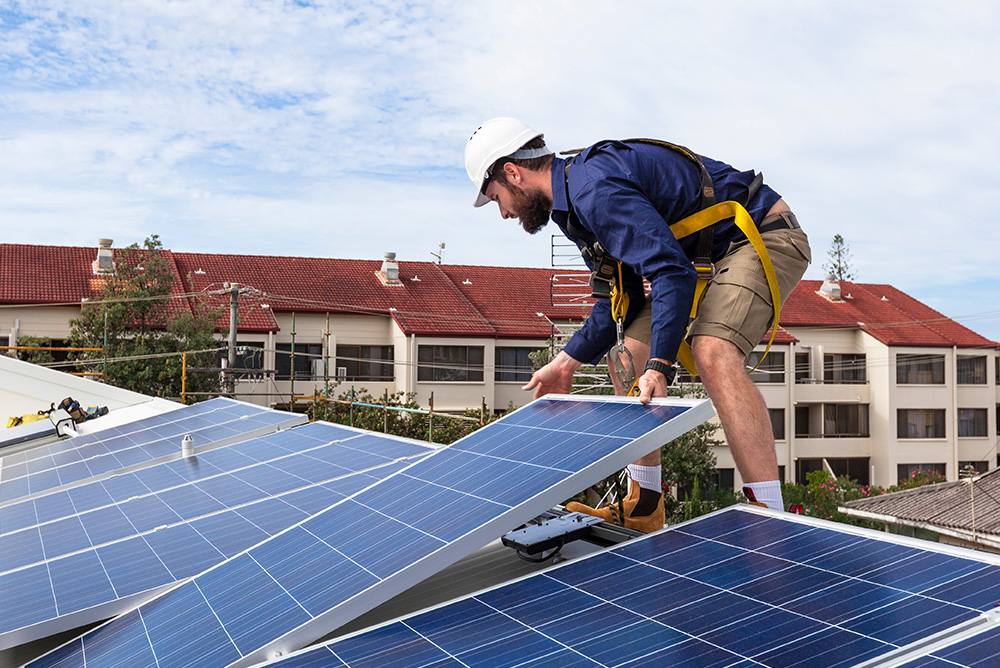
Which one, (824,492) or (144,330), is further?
(824,492)

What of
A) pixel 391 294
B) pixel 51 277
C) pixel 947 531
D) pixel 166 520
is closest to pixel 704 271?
pixel 166 520

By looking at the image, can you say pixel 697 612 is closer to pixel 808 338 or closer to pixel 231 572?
pixel 231 572

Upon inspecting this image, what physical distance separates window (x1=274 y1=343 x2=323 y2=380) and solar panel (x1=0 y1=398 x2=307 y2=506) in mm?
27756

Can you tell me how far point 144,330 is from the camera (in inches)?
1371

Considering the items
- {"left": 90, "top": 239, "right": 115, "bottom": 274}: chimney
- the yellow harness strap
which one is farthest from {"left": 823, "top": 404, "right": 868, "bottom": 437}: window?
the yellow harness strap

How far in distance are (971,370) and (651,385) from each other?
2105 inches

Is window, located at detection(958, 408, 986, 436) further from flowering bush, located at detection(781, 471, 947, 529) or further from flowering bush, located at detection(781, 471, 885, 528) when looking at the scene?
flowering bush, located at detection(781, 471, 885, 528)

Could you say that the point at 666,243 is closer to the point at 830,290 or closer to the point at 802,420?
the point at 802,420

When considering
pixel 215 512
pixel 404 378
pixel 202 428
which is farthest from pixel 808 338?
pixel 215 512

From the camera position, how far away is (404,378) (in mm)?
39406

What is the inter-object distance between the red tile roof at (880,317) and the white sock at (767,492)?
43790 mm

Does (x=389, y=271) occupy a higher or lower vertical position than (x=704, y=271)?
higher

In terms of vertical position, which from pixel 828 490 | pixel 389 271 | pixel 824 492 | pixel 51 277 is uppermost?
pixel 389 271

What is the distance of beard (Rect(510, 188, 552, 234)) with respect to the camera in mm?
4125
